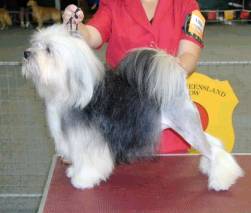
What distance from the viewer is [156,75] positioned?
4.46 feet

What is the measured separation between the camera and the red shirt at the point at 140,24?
5.86ft

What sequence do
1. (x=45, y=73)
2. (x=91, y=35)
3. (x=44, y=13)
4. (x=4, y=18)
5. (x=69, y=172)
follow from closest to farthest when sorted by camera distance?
(x=45, y=73) → (x=69, y=172) → (x=91, y=35) → (x=44, y=13) → (x=4, y=18)

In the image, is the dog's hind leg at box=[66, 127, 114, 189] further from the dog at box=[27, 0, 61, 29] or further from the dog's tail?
the dog at box=[27, 0, 61, 29]

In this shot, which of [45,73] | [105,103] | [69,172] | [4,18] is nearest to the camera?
[45,73]

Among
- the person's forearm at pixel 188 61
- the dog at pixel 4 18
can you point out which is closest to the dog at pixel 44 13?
the dog at pixel 4 18

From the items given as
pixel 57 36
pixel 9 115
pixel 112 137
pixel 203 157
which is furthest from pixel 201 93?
pixel 9 115

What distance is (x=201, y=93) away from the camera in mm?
2219

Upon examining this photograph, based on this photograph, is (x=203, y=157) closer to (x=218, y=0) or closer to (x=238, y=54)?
(x=238, y=54)

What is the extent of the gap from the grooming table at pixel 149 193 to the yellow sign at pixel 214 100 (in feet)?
1.95

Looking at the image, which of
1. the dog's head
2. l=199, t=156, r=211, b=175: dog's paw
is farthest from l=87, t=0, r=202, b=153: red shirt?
the dog's head

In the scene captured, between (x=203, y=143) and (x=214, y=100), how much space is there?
0.82m

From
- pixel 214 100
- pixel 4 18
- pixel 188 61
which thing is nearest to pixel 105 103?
pixel 188 61

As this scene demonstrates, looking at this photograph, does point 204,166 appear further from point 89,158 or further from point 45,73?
point 45,73

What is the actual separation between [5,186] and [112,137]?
138 cm
